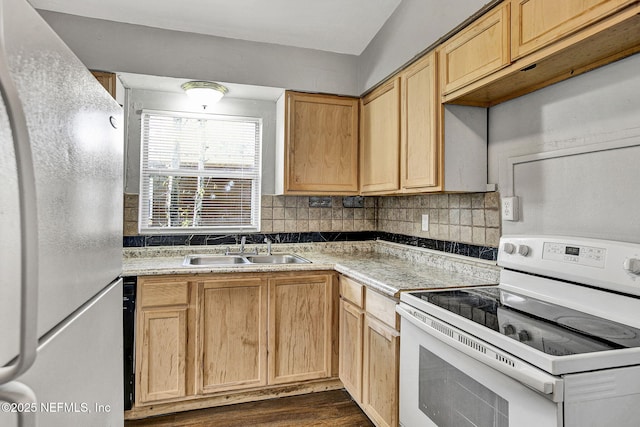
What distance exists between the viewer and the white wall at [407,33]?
181cm

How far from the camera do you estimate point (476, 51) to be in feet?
5.48

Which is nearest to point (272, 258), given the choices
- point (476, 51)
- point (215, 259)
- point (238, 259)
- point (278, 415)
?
point (238, 259)

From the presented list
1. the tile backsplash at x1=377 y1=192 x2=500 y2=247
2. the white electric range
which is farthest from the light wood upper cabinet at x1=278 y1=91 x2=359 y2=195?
the white electric range

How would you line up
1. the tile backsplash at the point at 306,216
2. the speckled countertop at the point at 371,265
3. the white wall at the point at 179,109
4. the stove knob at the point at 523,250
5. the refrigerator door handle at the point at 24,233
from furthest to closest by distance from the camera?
the tile backsplash at the point at 306,216
the white wall at the point at 179,109
the speckled countertop at the point at 371,265
the stove knob at the point at 523,250
the refrigerator door handle at the point at 24,233

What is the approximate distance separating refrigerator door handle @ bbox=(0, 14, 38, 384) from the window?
240cm

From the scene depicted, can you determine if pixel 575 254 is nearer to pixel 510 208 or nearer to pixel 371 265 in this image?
pixel 510 208

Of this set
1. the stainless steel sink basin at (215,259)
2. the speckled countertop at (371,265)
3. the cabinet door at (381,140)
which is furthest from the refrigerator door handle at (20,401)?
the stainless steel sink basin at (215,259)

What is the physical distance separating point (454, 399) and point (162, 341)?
1685 millimetres

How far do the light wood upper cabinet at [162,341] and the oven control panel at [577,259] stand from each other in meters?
1.83

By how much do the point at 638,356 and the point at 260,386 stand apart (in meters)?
2.02

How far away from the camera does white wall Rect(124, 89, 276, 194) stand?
275 centimetres

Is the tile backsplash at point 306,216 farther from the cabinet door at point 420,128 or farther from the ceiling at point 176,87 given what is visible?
the cabinet door at point 420,128

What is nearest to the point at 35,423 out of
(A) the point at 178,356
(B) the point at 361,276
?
(B) the point at 361,276

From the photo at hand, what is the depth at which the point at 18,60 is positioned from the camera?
1.81 ft
